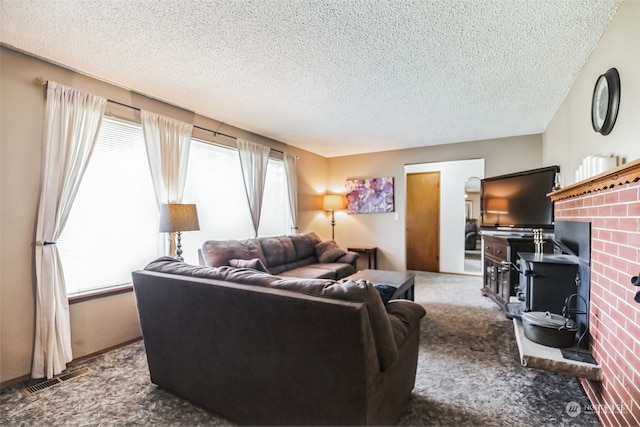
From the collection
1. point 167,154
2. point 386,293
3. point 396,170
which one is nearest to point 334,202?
point 396,170

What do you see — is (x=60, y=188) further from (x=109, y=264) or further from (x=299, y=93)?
(x=299, y=93)

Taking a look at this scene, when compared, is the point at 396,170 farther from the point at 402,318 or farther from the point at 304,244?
the point at 402,318

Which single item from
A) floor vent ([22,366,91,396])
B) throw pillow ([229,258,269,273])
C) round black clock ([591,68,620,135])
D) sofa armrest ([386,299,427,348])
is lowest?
floor vent ([22,366,91,396])

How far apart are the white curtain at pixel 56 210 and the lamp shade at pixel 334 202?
3.77 meters

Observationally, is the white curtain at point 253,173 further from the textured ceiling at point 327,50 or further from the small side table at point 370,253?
the small side table at point 370,253

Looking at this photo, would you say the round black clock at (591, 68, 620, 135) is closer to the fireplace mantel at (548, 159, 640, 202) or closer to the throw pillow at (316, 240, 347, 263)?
the fireplace mantel at (548, 159, 640, 202)

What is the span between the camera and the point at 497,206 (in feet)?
12.8

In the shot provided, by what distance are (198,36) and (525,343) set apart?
Answer: 2.98 meters

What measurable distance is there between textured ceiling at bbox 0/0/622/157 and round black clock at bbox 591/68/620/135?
331mm

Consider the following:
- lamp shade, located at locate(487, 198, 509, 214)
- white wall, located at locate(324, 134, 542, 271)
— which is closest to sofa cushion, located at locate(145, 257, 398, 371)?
lamp shade, located at locate(487, 198, 509, 214)

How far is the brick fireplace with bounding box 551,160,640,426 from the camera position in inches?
51.7

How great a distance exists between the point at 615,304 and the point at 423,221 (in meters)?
4.64

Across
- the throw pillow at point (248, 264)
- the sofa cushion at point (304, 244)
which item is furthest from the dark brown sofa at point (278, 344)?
the sofa cushion at point (304, 244)

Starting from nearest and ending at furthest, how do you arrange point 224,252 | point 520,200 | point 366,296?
1. point 366,296
2. point 224,252
3. point 520,200
